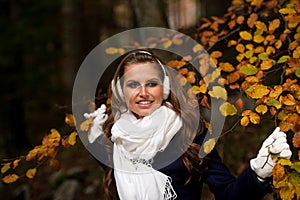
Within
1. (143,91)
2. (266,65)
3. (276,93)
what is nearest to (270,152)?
(276,93)

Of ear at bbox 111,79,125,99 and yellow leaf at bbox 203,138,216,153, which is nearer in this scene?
yellow leaf at bbox 203,138,216,153

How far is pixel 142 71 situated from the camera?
245cm

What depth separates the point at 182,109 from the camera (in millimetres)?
2482

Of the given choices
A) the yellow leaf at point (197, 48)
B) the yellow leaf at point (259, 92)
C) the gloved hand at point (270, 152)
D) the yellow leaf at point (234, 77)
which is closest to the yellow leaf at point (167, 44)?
the yellow leaf at point (197, 48)

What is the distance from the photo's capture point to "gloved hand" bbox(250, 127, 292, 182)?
1.95m

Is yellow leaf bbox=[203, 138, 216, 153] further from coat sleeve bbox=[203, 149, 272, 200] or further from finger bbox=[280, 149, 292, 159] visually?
finger bbox=[280, 149, 292, 159]

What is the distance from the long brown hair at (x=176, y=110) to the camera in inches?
94.6

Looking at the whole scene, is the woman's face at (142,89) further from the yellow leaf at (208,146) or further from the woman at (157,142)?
the yellow leaf at (208,146)

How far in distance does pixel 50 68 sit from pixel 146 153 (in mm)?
8214

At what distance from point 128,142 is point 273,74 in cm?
163

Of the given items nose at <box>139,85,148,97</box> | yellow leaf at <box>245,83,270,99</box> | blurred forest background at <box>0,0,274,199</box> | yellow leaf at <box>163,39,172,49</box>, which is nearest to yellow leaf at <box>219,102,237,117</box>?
yellow leaf at <box>245,83,270,99</box>

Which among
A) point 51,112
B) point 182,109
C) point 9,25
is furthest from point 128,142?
point 51,112

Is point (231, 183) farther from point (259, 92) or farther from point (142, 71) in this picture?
point (142, 71)

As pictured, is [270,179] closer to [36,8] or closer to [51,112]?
[36,8]
